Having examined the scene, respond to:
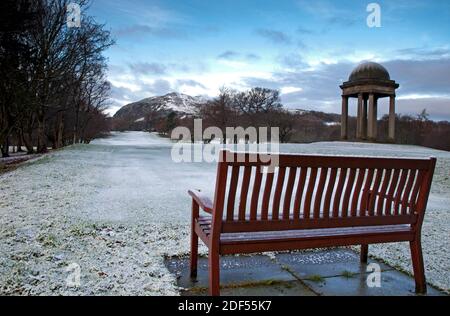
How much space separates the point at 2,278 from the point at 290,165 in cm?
261

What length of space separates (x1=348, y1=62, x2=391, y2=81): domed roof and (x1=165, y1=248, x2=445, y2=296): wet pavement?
34668mm

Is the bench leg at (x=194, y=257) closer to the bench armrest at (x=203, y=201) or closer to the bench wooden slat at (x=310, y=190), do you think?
the bench armrest at (x=203, y=201)

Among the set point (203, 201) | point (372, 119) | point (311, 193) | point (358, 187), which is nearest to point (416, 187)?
point (358, 187)

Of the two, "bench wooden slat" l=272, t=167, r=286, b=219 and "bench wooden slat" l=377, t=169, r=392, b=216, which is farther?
"bench wooden slat" l=377, t=169, r=392, b=216

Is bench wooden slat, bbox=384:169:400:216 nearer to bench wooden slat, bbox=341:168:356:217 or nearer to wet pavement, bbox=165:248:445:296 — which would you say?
bench wooden slat, bbox=341:168:356:217

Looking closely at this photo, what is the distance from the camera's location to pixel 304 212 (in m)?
3.40

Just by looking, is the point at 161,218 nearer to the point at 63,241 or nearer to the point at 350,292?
the point at 63,241

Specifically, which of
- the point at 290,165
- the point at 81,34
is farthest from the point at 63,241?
the point at 81,34

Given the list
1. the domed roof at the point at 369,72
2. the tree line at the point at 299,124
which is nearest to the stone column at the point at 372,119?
the domed roof at the point at 369,72

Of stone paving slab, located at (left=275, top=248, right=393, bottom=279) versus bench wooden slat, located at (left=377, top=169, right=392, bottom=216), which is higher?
bench wooden slat, located at (left=377, top=169, right=392, bottom=216)

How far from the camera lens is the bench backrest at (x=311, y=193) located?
309 centimetres

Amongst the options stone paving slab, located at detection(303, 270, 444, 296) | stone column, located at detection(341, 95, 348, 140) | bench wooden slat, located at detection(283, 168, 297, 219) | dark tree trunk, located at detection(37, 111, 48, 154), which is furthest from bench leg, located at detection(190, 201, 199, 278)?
stone column, located at detection(341, 95, 348, 140)

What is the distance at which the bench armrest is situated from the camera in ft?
10.6

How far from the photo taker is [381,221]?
11.9 feet
